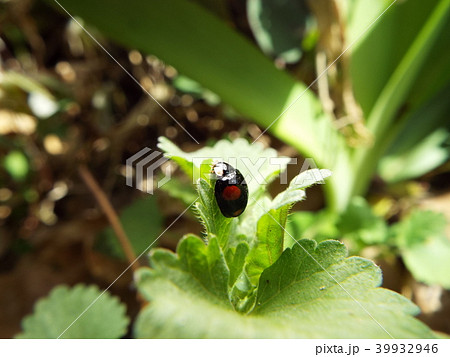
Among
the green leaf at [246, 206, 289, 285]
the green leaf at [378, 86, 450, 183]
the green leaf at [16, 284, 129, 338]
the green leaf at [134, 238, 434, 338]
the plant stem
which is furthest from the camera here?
the green leaf at [378, 86, 450, 183]

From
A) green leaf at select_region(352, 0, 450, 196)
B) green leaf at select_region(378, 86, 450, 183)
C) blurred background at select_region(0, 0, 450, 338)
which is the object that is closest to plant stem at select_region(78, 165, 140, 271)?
blurred background at select_region(0, 0, 450, 338)

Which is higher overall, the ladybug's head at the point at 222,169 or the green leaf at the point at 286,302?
the ladybug's head at the point at 222,169

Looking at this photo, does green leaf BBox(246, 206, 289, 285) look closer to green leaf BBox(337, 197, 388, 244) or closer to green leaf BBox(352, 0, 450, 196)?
green leaf BBox(337, 197, 388, 244)

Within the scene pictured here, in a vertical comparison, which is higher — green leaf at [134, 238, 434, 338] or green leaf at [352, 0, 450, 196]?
green leaf at [352, 0, 450, 196]

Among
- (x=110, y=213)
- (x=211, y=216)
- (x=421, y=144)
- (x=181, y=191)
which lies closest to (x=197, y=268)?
(x=211, y=216)

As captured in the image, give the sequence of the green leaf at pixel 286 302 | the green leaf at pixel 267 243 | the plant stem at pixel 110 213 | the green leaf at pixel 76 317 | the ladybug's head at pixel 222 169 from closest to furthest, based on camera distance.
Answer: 1. the green leaf at pixel 286 302
2. the green leaf at pixel 267 243
3. the ladybug's head at pixel 222 169
4. the green leaf at pixel 76 317
5. the plant stem at pixel 110 213

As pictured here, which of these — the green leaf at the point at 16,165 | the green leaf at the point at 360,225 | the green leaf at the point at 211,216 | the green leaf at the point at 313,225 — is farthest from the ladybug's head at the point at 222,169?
the green leaf at the point at 16,165

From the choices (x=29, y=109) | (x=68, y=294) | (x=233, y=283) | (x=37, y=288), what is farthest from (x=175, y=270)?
(x=29, y=109)

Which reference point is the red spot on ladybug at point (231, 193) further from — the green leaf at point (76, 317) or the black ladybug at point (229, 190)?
the green leaf at point (76, 317)
